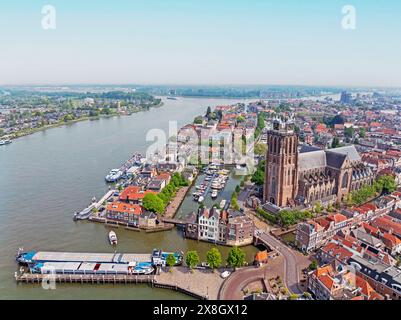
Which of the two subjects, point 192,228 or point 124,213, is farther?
point 124,213

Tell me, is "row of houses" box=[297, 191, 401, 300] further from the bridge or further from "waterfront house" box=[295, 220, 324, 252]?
the bridge

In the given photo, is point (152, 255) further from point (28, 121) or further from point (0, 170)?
point (28, 121)

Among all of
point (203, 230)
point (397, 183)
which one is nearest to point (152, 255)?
point (203, 230)

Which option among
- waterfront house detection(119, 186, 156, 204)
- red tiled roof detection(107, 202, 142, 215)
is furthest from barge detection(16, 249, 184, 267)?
waterfront house detection(119, 186, 156, 204)

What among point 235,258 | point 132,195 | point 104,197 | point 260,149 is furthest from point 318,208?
point 260,149

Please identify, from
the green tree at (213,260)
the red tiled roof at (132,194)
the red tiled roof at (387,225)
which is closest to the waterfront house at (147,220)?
the red tiled roof at (132,194)

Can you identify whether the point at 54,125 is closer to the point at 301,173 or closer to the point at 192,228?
the point at 192,228
